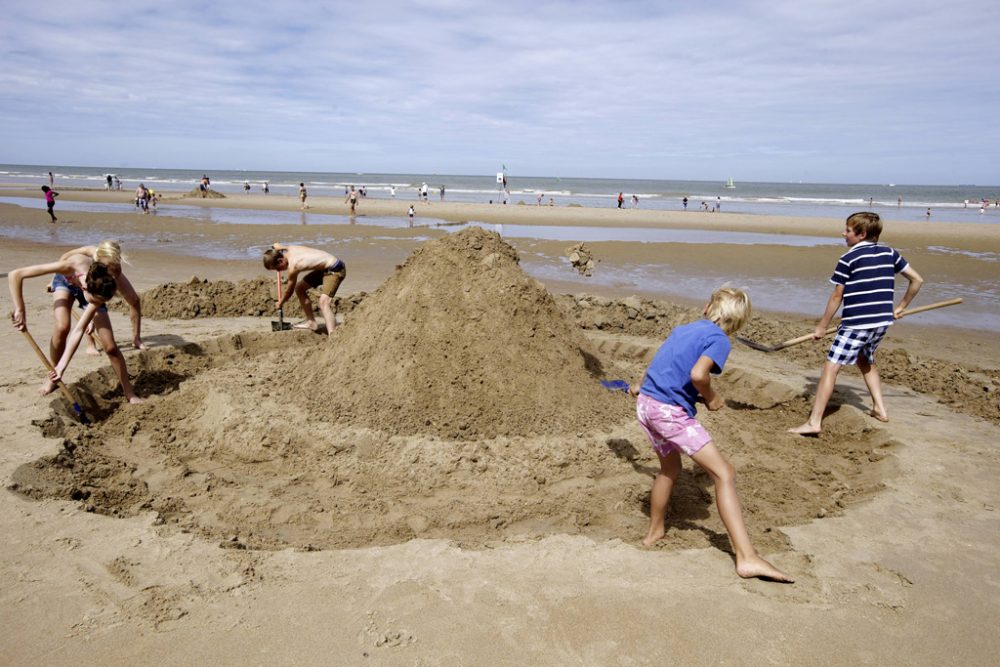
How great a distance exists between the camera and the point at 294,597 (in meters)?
2.67

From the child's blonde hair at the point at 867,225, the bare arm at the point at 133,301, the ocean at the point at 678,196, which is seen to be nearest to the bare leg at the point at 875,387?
the child's blonde hair at the point at 867,225

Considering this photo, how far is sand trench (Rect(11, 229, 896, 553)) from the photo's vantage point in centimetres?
352

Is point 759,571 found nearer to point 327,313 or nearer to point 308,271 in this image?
point 327,313

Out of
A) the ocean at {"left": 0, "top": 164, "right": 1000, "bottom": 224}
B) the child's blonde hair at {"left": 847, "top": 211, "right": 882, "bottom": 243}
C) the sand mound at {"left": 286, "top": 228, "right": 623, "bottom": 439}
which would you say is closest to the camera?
the sand mound at {"left": 286, "top": 228, "right": 623, "bottom": 439}

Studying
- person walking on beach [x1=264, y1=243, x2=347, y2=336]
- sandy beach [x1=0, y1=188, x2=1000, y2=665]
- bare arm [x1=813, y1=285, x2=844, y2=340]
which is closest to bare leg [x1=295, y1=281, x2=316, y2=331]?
person walking on beach [x1=264, y1=243, x2=347, y2=336]

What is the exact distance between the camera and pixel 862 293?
4629mm

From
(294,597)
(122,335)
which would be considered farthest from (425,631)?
(122,335)

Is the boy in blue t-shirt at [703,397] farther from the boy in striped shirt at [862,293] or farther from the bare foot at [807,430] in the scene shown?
the bare foot at [807,430]

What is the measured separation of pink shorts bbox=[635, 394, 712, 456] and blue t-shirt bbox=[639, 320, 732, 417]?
32 mm

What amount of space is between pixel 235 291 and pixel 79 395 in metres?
3.72

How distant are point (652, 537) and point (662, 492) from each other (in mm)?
258

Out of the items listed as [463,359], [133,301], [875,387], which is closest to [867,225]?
[875,387]

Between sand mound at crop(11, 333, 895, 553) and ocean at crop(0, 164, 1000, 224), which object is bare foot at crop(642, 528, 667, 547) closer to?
sand mound at crop(11, 333, 895, 553)

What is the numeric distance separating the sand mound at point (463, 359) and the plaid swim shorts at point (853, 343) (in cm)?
174
